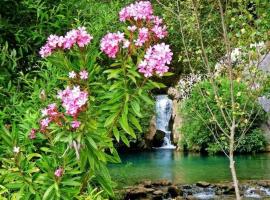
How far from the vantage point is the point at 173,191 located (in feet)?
44.7

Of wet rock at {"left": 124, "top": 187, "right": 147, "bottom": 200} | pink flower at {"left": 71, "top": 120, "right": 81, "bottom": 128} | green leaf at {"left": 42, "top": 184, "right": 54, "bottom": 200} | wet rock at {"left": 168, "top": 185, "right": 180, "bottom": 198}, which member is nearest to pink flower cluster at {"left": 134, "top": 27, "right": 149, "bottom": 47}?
pink flower at {"left": 71, "top": 120, "right": 81, "bottom": 128}

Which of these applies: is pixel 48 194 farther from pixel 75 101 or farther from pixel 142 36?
pixel 142 36

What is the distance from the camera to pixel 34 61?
5535mm

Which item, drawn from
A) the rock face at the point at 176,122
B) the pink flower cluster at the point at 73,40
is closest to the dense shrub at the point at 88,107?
the pink flower cluster at the point at 73,40

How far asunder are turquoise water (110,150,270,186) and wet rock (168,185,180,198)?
1147 mm

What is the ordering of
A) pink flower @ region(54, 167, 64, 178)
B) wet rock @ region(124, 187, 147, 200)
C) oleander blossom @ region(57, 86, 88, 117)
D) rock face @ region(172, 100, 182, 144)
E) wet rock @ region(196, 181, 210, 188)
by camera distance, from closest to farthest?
oleander blossom @ region(57, 86, 88, 117) → pink flower @ region(54, 167, 64, 178) → wet rock @ region(124, 187, 147, 200) → wet rock @ region(196, 181, 210, 188) → rock face @ region(172, 100, 182, 144)

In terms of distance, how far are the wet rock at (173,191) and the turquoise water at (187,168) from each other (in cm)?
115

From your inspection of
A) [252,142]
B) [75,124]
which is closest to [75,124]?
[75,124]

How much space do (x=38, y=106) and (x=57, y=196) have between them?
3.97ft

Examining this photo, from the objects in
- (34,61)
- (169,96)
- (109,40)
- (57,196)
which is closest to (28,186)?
(57,196)

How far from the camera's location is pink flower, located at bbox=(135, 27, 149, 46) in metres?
3.70

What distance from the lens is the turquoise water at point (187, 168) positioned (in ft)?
50.2

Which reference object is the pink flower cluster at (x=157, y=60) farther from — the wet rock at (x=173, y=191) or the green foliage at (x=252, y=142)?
the green foliage at (x=252, y=142)

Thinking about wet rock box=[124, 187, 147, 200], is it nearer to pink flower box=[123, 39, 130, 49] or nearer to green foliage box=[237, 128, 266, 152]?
green foliage box=[237, 128, 266, 152]
